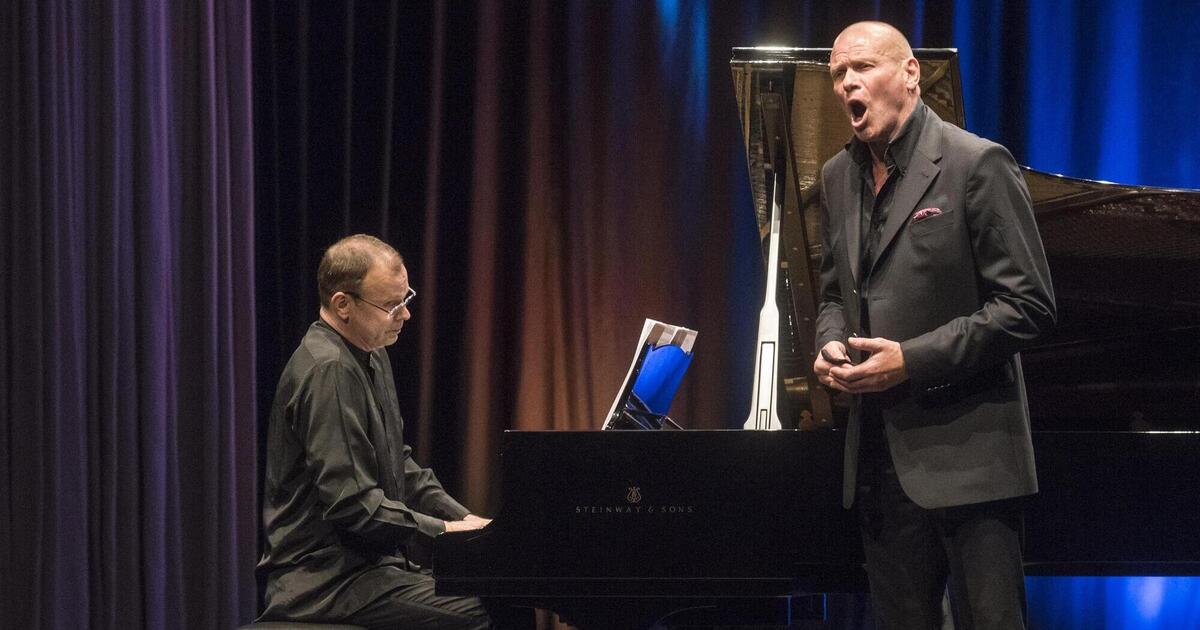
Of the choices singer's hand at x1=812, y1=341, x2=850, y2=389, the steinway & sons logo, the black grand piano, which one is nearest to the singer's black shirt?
the black grand piano

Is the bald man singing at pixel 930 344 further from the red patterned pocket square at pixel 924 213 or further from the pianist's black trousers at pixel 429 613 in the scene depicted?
the pianist's black trousers at pixel 429 613

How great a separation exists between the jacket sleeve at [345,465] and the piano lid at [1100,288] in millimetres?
980

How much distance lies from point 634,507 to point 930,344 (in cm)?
79

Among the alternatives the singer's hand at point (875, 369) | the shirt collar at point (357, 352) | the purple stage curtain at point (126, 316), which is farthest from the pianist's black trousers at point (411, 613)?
the purple stage curtain at point (126, 316)

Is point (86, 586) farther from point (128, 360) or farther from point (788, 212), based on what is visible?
point (788, 212)

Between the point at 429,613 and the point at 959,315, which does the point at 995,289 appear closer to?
the point at 959,315

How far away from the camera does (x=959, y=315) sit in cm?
202

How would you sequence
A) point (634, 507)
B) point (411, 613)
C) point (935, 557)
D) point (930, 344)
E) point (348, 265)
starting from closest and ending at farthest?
point (930, 344) < point (935, 557) < point (634, 507) < point (411, 613) < point (348, 265)

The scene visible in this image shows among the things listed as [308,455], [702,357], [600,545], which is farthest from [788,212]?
[702,357]

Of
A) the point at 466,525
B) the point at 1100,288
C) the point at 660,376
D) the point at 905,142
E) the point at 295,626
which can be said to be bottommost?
the point at 295,626

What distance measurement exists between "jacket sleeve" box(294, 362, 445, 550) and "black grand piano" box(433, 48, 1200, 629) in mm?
128

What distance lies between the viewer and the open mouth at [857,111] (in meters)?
2.12

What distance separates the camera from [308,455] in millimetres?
2516

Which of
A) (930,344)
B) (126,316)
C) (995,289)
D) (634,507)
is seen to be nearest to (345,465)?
(634,507)
